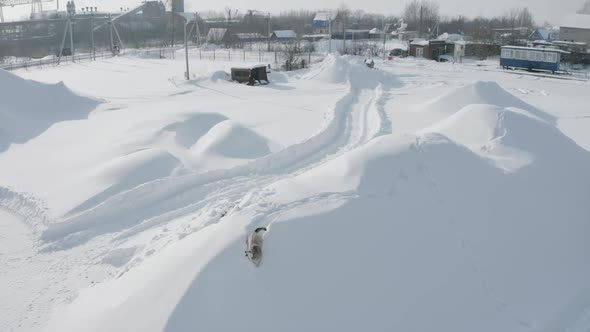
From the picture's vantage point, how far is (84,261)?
7230 mm

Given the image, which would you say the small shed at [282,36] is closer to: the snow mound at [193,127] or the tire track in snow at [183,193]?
the snow mound at [193,127]

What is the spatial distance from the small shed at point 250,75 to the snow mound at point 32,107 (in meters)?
7.24

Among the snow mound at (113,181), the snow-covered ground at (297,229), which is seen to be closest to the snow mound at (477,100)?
the snow-covered ground at (297,229)

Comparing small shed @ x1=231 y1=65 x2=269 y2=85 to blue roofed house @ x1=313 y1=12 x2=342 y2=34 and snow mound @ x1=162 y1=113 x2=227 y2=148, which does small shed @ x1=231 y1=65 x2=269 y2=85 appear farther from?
blue roofed house @ x1=313 y1=12 x2=342 y2=34

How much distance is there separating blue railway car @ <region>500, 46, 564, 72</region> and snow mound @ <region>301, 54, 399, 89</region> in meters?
10.2

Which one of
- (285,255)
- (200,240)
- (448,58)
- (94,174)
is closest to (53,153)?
(94,174)

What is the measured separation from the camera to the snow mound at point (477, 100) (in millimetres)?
16375

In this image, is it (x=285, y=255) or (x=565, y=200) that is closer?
(x=285, y=255)

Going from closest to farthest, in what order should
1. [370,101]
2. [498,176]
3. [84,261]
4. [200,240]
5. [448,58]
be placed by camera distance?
1. [200,240]
2. [84,261]
3. [498,176]
4. [370,101]
5. [448,58]

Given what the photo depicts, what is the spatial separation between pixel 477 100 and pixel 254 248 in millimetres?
13104

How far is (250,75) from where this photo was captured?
22.8 meters

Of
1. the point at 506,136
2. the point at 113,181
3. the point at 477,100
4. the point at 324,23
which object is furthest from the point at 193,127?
the point at 324,23

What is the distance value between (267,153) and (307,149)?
1.00 meters

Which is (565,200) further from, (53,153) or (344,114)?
(53,153)
